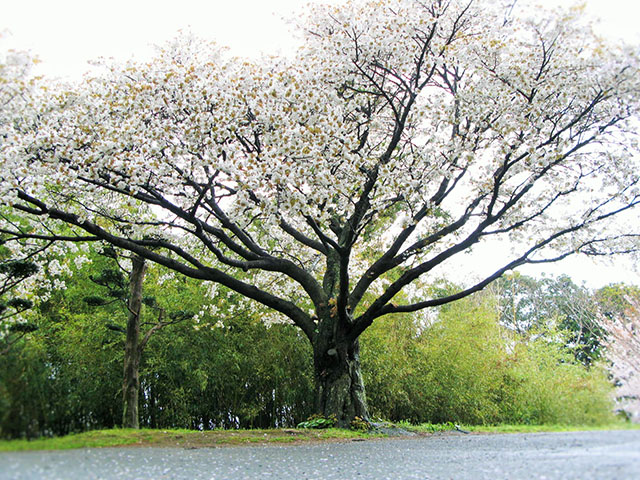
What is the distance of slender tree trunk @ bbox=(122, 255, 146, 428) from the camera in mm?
8714

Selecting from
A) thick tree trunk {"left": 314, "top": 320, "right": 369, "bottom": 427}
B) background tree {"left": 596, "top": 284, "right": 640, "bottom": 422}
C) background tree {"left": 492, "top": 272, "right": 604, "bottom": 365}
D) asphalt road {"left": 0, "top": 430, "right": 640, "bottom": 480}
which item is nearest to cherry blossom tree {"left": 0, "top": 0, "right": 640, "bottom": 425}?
thick tree trunk {"left": 314, "top": 320, "right": 369, "bottom": 427}

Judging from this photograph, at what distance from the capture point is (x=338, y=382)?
8.57 metres

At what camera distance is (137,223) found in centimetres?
841

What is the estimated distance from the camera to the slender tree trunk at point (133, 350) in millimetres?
8714

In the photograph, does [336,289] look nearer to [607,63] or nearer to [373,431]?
[373,431]

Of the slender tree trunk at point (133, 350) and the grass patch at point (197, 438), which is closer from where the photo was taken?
the grass patch at point (197, 438)

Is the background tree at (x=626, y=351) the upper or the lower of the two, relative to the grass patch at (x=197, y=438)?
upper

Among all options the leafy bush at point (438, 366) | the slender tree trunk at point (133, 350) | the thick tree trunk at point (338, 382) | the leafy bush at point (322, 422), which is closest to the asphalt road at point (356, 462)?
the leafy bush at point (322, 422)

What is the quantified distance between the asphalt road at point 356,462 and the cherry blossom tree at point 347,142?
10.3 feet

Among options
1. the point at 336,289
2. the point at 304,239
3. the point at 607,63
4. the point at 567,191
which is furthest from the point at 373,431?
the point at 607,63

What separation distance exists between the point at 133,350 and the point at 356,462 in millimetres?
6348

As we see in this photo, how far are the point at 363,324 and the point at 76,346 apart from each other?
6.61m

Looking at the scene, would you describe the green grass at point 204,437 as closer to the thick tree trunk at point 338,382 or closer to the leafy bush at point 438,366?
the thick tree trunk at point 338,382

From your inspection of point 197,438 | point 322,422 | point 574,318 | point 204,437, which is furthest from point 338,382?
point 574,318
